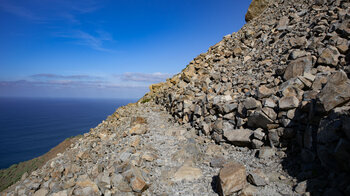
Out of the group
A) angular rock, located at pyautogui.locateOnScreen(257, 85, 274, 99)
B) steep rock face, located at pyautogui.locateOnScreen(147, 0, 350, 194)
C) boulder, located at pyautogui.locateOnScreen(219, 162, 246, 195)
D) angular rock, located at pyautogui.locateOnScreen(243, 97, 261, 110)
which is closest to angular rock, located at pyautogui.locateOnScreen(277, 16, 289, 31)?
steep rock face, located at pyautogui.locateOnScreen(147, 0, 350, 194)

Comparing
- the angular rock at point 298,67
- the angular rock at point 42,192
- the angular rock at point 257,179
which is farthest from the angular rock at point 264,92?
the angular rock at point 42,192

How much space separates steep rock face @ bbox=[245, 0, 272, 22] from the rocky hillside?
714cm

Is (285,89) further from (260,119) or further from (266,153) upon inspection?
(266,153)

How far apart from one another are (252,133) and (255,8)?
75.3ft

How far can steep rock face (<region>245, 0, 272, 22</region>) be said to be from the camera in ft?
79.0

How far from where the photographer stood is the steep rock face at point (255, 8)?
2409cm

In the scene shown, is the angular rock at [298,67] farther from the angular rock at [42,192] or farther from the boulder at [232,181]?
the angular rock at [42,192]

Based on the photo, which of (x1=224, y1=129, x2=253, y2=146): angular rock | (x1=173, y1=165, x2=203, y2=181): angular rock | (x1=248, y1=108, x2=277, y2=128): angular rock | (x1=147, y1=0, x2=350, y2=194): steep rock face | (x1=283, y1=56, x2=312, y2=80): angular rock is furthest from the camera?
(x1=283, y1=56, x2=312, y2=80): angular rock

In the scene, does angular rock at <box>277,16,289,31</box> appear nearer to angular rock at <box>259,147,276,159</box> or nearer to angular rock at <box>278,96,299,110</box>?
angular rock at <box>278,96,299,110</box>

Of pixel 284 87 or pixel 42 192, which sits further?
pixel 42 192

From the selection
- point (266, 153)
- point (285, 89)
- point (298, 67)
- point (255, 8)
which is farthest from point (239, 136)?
point (255, 8)

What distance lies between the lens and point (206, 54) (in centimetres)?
2223

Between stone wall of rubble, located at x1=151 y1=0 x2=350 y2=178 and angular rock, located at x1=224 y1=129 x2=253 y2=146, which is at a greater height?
stone wall of rubble, located at x1=151 y1=0 x2=350 y2=178

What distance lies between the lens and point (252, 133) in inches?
376
